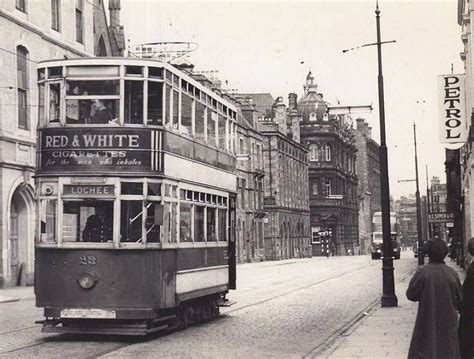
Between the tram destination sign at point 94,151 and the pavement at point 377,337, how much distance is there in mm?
4345

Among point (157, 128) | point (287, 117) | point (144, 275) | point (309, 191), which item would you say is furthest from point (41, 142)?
point (309, 191)

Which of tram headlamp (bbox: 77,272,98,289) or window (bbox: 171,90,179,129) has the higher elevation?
window (bbox: 171,90,179,129)

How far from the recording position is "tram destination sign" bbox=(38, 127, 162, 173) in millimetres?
13789

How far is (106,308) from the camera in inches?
532

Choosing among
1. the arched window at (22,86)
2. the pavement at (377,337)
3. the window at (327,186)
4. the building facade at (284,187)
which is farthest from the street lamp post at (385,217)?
the window at (327,186)

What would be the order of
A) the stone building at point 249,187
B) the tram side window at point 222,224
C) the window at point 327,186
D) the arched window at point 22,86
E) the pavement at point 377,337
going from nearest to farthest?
the pavement at point 377,337
the tram side window at point 222,224
the arched window at point 22,86
the stone building at point 249,187
the window at point 327,186

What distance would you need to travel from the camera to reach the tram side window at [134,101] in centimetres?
1412

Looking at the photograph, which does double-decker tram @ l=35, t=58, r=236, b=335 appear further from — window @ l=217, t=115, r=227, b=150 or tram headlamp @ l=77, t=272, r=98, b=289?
window @ l=217, t=115, r=227, b=150

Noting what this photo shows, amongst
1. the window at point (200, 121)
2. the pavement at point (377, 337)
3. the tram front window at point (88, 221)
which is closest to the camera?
the pavement at point (377, 337)

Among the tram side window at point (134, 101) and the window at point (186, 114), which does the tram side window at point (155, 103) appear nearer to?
the tram side window at point (134, 101)

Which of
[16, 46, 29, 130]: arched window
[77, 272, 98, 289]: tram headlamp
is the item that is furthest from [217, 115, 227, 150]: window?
[16, 46, 29, 130]: arched window

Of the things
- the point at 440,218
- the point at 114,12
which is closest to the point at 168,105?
the point at 440,218

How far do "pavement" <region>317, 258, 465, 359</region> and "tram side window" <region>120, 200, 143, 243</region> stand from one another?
3631 mm

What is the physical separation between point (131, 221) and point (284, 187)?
70.8 m
